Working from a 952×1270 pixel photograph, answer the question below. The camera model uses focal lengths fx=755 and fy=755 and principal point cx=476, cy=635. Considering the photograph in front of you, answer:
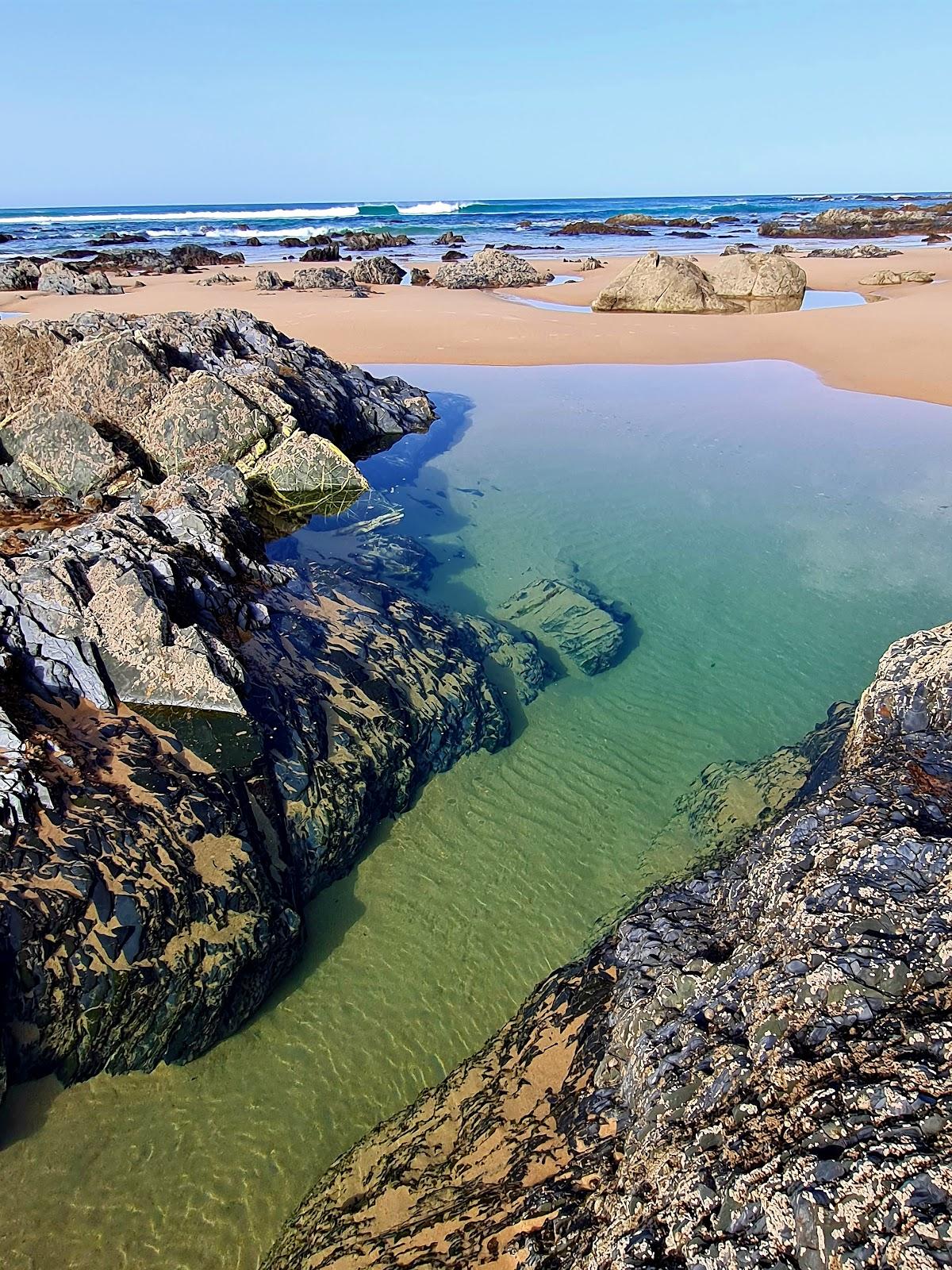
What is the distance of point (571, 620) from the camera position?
6.29 meters

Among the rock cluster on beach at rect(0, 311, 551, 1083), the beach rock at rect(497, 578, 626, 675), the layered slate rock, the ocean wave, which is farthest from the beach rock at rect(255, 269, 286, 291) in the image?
the ocean wave

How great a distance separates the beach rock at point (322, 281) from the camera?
24125 millimetres

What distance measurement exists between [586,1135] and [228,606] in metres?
4.04

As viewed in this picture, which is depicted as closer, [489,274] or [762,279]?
[762,279]

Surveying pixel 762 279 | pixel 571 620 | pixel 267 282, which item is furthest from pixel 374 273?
pixel 571 620

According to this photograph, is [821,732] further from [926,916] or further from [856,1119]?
[856,1119]

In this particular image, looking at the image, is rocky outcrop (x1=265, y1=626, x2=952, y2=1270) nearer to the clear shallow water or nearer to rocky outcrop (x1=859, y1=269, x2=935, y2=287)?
the clear shallow water

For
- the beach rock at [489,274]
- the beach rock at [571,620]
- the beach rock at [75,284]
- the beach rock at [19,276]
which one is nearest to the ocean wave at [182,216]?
the beach rock at [19,276]

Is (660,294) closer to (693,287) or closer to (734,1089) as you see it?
(693,287)

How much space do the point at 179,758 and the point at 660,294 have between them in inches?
797

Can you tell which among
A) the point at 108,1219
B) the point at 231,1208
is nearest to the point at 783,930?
the point at 231,1208

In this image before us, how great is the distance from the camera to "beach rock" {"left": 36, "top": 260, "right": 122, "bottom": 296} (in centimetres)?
2333

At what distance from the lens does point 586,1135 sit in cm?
238

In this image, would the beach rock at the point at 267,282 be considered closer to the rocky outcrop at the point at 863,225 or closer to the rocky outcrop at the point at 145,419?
the rocky outcrop at the point at 145,419
